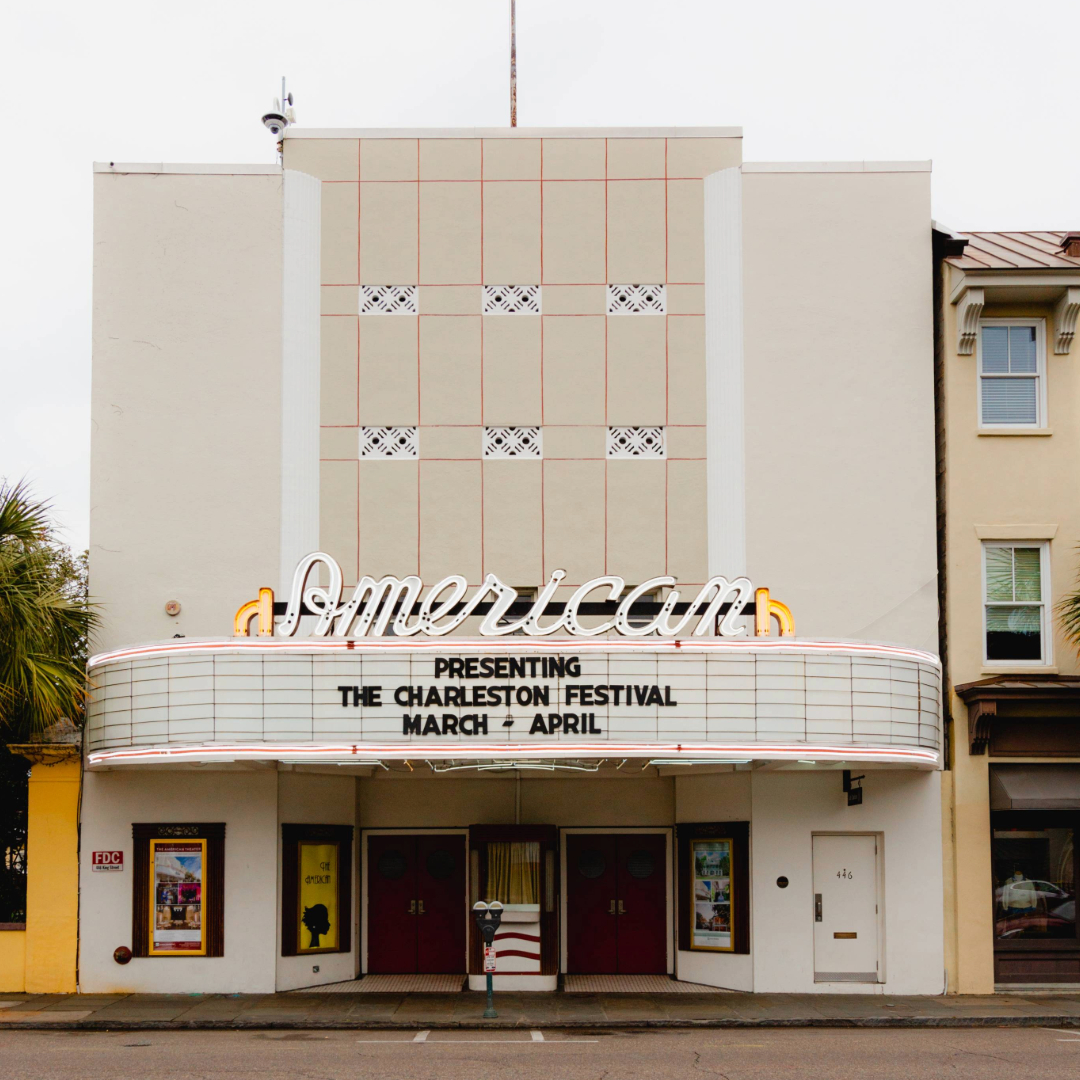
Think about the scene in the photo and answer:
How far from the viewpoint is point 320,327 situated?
21.1 metres

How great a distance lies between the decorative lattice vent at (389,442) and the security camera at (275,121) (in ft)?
20.6

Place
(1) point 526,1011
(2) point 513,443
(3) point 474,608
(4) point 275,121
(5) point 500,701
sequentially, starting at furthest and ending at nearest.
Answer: (4) point 275,121 < (2) point 513,443 < (1) point 526,1011 < (5) point 500,701 < (3) point 474,608

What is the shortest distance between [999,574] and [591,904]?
8.22 metres

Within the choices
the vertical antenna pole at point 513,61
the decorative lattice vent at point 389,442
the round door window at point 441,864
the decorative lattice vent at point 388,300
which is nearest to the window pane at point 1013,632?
the round door window at point 441,864

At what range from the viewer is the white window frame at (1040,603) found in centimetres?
2036

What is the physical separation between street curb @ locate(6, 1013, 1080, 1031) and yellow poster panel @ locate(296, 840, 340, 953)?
286 centimetres

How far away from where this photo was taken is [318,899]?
66.9 ft

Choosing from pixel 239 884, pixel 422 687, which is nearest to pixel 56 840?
pixel 239 884

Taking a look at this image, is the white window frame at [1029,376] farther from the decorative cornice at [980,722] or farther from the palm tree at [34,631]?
the palm tree at [34,631]

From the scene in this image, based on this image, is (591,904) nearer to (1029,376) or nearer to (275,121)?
(1029,376)

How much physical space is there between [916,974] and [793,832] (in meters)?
2.71

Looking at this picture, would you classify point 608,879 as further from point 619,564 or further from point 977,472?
point 977,472

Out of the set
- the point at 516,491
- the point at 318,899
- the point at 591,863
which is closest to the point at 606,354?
the point at 516,491

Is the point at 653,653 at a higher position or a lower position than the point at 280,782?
higher
